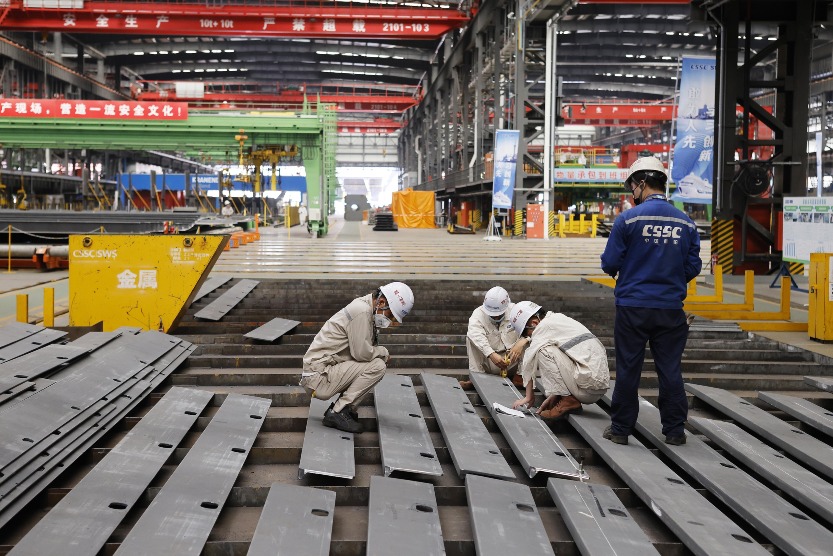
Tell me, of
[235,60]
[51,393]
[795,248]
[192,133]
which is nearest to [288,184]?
[235,60]

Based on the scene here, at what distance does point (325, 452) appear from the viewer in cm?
432

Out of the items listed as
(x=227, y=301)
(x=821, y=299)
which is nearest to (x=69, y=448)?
(x=227, y=301)

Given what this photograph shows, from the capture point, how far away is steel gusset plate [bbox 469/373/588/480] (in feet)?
13.5

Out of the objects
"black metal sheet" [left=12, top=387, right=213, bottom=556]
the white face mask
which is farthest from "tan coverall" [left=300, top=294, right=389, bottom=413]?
"black metal sheet" [left=12, top=387, right=213, bottom=556]

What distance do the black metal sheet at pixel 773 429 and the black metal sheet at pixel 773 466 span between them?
0.07 meters

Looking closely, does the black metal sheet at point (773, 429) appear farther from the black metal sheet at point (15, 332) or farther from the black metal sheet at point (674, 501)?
the black metal sheet at point (15, 332)

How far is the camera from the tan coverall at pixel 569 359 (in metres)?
4.91

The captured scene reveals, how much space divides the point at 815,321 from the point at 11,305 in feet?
30.7

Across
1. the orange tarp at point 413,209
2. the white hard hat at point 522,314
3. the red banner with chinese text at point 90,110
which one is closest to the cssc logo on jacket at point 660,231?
the white hard hat at point 522,314

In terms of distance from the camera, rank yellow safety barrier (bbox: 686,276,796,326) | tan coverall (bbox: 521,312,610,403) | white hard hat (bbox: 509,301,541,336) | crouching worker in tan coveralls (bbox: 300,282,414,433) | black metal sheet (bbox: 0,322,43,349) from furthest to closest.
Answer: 1. yellow safety barrier (bbox: 686,276,796,326)
2. black metal sheet (bbox: 0,322,43,349)
3. white hard hat (bbox: 509,301,541,336)
4. tan coverall (bbox: 521,312,610,403)
5. crouching worker in tan coveralls (bbox: 300,282,414,433)

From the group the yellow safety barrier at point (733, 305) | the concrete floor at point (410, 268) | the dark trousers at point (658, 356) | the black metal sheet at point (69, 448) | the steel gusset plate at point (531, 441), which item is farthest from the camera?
the concrete floor at point (410, 268)

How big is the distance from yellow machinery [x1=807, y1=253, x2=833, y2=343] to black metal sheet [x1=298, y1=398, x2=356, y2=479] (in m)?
5.49

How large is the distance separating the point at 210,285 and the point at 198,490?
7140 mm

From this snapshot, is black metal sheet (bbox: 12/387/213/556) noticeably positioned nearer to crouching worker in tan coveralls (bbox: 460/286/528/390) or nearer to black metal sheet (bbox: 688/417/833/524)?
crouching worker in tan coveralls (bbox: 460/286/528/390)
